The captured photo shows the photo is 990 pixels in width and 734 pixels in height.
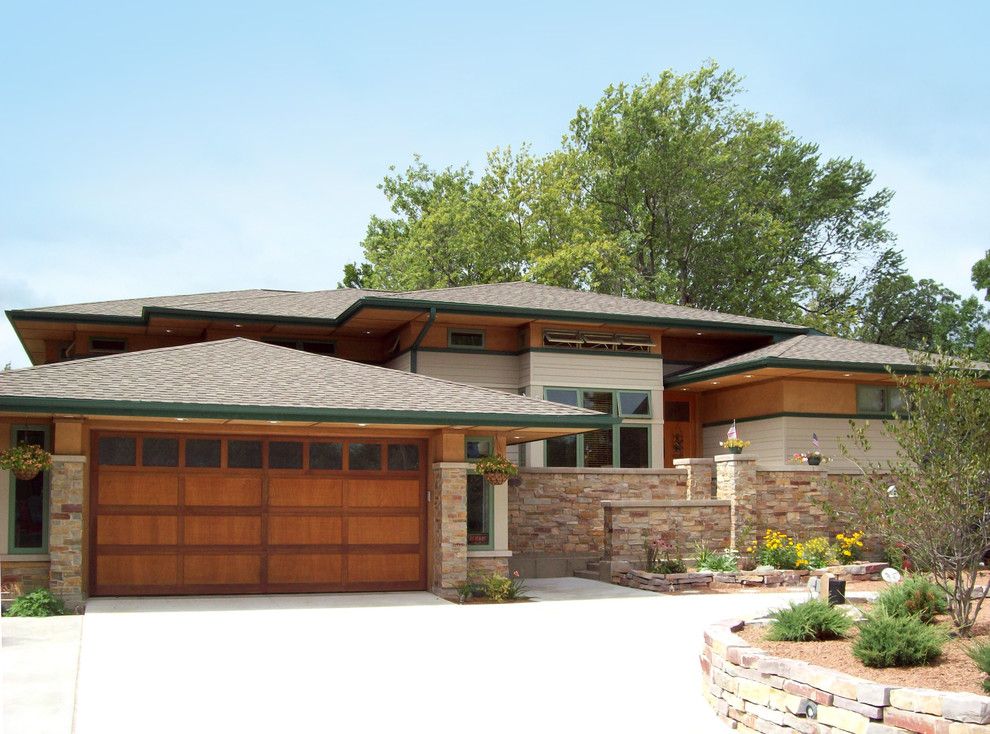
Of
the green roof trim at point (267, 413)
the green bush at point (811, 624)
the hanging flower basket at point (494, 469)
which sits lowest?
the green bush at point (811, 624)

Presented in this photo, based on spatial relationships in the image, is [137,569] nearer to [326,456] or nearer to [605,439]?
[326,456]

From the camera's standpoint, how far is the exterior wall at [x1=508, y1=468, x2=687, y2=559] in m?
20.0

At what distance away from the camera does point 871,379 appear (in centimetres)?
2303

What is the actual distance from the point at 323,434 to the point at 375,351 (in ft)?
26.2

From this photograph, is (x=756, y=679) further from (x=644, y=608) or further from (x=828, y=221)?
(x=828, y=221)

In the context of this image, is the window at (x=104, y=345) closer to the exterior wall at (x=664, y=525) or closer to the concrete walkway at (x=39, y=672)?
the concrete walkway at (x=39, y=672)

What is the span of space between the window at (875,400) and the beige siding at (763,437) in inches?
78.8

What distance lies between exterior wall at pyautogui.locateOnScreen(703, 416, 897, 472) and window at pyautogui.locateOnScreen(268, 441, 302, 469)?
9.77 m

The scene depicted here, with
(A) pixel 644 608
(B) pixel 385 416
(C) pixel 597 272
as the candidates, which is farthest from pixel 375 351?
(C) pixel 597 272

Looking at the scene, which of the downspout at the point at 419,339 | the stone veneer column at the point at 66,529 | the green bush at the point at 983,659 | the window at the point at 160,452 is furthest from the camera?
the downspout at the point at 419,339

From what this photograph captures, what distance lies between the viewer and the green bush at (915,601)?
10.0m

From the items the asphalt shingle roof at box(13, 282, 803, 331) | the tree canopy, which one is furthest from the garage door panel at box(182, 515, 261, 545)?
the tree canopy

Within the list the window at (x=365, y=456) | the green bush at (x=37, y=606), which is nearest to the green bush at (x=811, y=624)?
the window at (x=365, y=456)

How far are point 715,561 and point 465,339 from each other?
717cm
